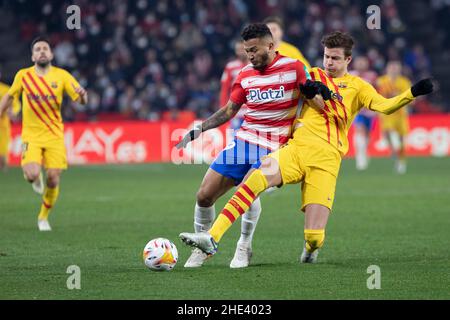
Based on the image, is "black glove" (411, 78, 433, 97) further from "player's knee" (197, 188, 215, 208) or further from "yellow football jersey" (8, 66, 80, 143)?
"yellow football jersey" (8, 66, 80, 143)

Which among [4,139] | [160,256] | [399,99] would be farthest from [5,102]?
[4,139]

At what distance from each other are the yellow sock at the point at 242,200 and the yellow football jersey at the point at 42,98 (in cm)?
442

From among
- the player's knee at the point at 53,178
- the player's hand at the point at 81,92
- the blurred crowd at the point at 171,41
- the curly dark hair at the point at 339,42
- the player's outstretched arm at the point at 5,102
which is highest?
the blurred crowd at the point at 171,41

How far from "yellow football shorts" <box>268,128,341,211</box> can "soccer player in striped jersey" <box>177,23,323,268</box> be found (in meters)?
0.20

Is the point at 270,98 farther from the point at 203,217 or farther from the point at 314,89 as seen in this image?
the point at 203,217

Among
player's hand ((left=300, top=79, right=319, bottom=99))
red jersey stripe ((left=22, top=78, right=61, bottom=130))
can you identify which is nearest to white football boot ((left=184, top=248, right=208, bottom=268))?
player's hand ((left=300, top=79, right=319, bottom=99))

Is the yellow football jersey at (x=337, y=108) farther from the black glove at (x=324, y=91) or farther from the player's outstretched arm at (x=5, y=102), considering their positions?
the player's outstretched arm at (x=5, y=102)

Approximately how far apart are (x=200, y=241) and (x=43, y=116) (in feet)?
16.2

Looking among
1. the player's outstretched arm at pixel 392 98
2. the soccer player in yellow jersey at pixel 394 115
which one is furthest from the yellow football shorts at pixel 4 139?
the player's outstretched arm at pixel 392 98

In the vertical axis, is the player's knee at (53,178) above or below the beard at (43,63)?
below

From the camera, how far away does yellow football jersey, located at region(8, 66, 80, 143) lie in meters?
11.5

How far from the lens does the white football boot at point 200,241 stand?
7.22 m

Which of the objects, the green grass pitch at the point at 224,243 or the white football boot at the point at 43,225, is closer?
the green grass pitch at the point at 224,243

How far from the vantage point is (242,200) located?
7.61m
